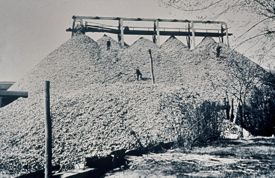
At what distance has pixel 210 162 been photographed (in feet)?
26.2

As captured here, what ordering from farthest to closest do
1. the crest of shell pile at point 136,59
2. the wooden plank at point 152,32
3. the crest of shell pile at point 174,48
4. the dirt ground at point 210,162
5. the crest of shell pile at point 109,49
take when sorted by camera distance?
the crest of shell pile at point 174,48
the wooden plank at point 152,32
the crest of shell pile at point 109,49
the crest of shell pile at point 136,59
the dirt ground at point 210,162

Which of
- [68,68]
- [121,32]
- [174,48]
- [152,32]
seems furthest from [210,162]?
[174,48]

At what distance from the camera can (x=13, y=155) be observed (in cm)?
1091

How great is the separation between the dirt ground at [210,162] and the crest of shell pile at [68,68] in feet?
47.1

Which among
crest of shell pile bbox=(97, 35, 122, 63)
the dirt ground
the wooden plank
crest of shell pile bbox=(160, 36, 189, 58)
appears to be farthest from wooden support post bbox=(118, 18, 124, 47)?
the dirt ground

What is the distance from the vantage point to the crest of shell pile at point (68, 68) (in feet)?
77.2

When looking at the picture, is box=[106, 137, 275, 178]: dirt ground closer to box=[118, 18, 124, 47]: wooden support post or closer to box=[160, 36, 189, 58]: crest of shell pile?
box=[118, 18, 124, 47]: wooden support post

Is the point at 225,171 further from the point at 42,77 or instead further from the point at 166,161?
the point at 42,77

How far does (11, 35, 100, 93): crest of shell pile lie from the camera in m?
23.5

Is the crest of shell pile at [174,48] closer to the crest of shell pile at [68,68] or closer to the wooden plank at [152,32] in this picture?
the wooden plank at [152,32]


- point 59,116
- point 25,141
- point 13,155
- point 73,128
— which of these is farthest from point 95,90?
point 13,155

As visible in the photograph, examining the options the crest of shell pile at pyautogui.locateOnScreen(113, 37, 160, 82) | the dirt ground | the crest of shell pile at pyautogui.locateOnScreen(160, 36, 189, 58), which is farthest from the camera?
the crest of shell pile at pyautogui.locateOnScreen(160, 36, 189, 58)

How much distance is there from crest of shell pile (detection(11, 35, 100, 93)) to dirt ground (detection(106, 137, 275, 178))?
14.3 metres

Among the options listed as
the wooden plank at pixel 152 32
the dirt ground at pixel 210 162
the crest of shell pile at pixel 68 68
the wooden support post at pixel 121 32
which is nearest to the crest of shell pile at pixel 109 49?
the crest of shell pile at pixel 68 68
